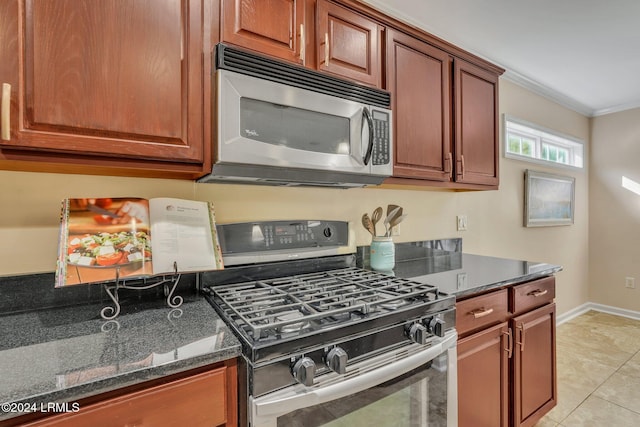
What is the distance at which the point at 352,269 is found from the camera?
1.69 metres

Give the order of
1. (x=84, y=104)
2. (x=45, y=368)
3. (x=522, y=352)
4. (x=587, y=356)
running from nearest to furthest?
(x=45, y=368) < (x=84, y=104) < (x=522, y=352) < (x=587, y=356)

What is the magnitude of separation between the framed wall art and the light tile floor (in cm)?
111

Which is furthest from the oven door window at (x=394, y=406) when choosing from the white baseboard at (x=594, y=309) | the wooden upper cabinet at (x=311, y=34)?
the white baseboard at (x=594, y=309)

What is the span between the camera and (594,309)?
12.6 feet

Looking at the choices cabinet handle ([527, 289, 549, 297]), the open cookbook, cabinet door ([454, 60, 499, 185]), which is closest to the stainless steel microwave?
the open cookbook

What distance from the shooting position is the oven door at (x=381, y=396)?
2.71ft

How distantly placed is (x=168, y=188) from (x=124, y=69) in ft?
1.60

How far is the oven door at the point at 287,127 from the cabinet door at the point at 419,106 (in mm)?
319

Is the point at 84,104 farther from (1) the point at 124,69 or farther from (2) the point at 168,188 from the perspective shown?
(2) the point at 168,188

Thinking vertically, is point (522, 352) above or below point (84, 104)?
below

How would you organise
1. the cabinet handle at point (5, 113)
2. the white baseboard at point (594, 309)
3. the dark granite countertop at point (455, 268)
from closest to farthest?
the cabinet handle at point (5, 113), the dark granite countertop at point (455, 268), the white baseboard at point (594, 309)

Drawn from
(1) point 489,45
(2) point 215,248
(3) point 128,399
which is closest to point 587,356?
(1) point 489,45

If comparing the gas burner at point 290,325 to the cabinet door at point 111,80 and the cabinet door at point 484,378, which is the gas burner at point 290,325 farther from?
the cabinet door at point 484,378

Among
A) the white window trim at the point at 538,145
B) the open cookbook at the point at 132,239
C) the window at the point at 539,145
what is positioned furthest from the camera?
the window at the point at 539,145
